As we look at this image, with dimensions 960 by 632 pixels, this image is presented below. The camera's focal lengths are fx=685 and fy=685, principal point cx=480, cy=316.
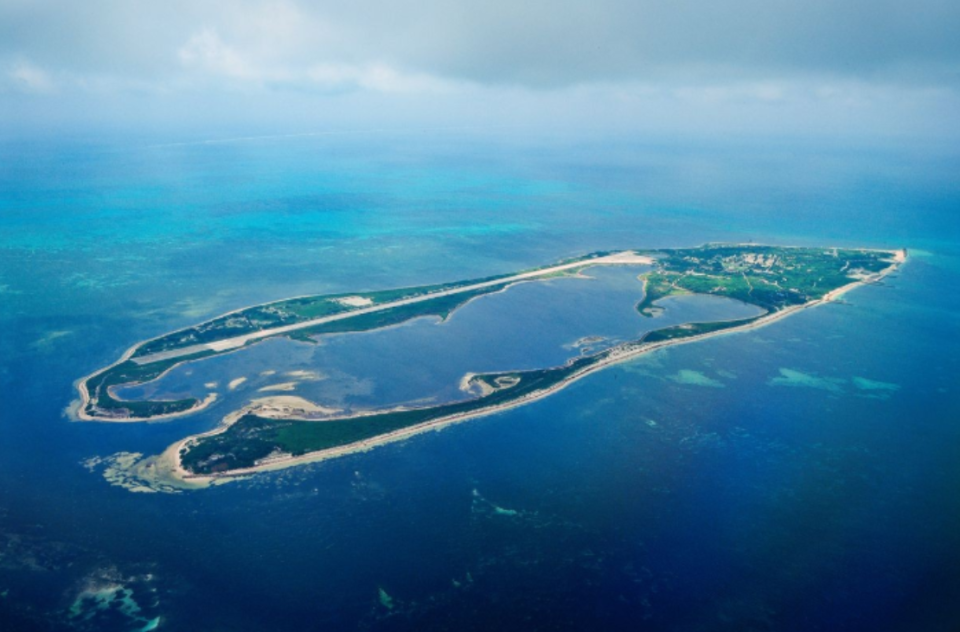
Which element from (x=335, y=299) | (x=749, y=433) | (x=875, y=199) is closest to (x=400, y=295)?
(x=335, y=299)

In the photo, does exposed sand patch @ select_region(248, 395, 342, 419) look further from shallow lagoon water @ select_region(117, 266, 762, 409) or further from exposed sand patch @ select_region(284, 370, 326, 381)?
exposed sand patch @ select_region(284, 370, 326, 381)

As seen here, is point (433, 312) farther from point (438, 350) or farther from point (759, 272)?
point (759, 272)

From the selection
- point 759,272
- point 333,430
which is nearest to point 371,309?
point 333,430

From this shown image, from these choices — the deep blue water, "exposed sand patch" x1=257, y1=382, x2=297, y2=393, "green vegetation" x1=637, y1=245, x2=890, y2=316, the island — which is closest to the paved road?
the island

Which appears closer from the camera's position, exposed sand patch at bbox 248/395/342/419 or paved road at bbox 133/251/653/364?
exposed sand patch at bbox 248/395/342/419

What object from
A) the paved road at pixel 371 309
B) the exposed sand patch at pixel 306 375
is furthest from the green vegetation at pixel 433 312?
the exposed sand patch at pixel 306 375

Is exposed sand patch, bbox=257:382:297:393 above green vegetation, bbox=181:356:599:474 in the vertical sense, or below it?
above
